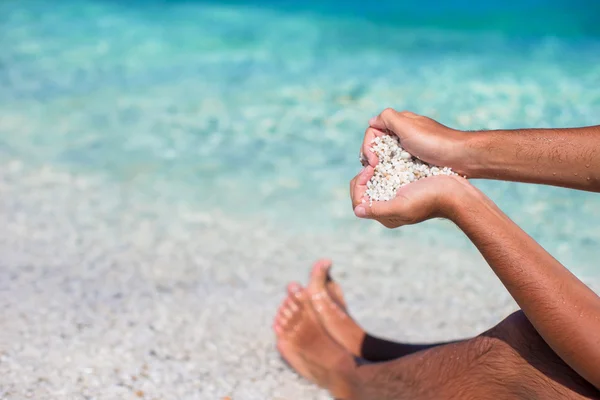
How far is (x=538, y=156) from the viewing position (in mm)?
1842

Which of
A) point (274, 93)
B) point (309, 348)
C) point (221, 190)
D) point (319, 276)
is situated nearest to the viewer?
point (309, 348)

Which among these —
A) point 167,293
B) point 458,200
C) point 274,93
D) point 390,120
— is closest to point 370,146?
point 390,120

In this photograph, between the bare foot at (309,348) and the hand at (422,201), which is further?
the bare foot at (309,348)

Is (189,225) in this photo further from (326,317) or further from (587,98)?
(587,98)

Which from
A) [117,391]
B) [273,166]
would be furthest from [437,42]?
[117,391]

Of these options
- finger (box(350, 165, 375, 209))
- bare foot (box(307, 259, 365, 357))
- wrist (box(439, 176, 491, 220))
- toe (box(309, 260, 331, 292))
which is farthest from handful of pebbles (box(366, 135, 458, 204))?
toe (box(309, 260, 331, 292))

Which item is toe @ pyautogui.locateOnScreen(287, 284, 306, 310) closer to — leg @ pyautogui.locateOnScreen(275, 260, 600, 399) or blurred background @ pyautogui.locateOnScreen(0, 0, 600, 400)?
blurred background @ pyautogui.locateOnScreen(0, 0, 600, 400)

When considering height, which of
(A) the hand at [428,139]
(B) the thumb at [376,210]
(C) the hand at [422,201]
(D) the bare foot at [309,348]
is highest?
(A) the hand at [428,139]

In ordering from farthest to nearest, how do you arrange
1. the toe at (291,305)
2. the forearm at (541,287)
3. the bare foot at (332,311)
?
the toe at (291,305), the bare foot at (332,311), the forearm at (541,287)

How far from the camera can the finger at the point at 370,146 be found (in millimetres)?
1982

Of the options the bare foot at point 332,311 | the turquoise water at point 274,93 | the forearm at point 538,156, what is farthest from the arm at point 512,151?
the turquoise water at point 274,93

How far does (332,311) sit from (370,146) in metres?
1.00

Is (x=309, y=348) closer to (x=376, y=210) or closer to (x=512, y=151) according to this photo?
(x=376, y=210)

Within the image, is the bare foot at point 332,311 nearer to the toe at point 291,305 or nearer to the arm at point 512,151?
the toe at point 291,305
